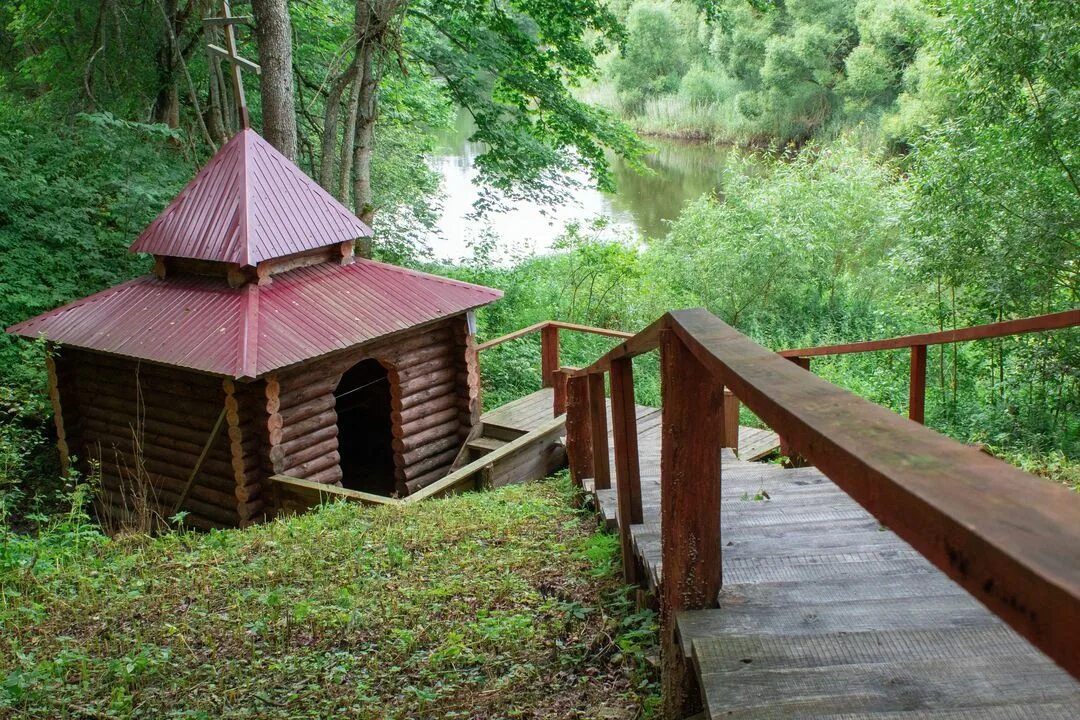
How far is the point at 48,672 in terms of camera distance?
3.66 meters

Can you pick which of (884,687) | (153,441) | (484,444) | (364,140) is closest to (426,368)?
(484,444)

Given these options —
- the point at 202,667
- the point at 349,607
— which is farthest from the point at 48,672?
the point at 349,607

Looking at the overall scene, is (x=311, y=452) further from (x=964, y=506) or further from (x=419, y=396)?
(x=964, y=506)

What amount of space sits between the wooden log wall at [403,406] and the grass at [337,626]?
3.53 meters

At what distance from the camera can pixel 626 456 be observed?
3631 mm

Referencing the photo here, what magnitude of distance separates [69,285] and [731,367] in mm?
13261

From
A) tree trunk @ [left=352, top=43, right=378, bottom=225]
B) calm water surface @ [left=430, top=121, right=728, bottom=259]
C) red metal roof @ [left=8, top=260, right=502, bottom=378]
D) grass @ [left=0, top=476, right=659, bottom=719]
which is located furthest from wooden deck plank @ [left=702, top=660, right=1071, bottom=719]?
calm water surface @ [left=430, top=121, right=728, bottom=259]

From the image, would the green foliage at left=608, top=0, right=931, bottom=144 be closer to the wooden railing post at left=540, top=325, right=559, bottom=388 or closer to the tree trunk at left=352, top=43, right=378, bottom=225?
the tree trunk at left=352, top=43, right=378, bottom=225

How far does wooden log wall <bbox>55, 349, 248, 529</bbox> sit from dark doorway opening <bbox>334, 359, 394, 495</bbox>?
2.84m

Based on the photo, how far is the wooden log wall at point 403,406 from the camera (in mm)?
9320

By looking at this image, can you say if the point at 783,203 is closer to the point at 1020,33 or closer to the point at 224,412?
the point at 1020,33

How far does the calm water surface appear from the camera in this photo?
24.8m

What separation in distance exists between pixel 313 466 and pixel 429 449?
69.7 inches

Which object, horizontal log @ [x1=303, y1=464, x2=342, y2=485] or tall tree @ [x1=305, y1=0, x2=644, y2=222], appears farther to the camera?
tall tree @ [x1=305, y1=0, x2=644, y2=222]
